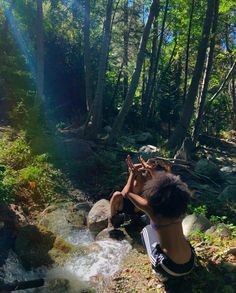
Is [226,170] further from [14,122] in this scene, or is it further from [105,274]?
[105,274]

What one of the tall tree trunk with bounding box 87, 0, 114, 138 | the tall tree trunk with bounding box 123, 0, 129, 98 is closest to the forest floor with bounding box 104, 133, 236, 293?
the tall tree trunk with bounding box 87, 0, 114, 138

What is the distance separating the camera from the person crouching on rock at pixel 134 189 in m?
5.61

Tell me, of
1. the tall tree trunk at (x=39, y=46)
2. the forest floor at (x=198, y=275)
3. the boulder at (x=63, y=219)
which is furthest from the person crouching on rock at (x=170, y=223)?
the tall tree trunk at (x=39, y=46)

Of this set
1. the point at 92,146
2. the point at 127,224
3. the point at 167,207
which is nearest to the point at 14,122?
the point at 92,146

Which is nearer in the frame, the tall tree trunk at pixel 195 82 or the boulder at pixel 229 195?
the boulder at pixel 229 195

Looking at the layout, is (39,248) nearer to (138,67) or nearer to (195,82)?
(138,67)

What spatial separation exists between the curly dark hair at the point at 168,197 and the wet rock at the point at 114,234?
2.08 metres

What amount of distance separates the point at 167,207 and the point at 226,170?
9.57 meters

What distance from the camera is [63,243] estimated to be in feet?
19.9

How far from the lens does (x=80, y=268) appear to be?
5434 millimetres

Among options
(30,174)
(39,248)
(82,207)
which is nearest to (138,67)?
(30,174)

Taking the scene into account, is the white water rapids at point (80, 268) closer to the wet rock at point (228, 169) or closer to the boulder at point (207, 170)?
the boulder at point (207, 170)

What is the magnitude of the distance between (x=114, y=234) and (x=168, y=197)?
2.37 meters

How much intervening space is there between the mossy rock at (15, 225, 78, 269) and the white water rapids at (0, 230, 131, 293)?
0.38 feet
